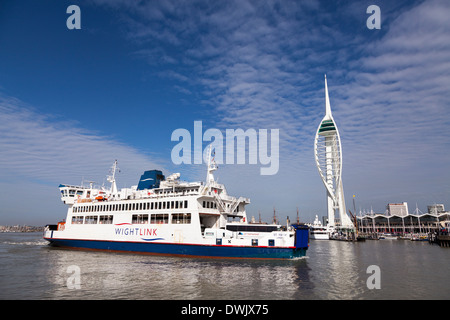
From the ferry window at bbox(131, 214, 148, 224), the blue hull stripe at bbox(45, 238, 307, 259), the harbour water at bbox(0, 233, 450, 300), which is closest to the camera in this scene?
the harbour water at bbox(0, 233, 450, 300)

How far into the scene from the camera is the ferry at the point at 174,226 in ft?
90.0

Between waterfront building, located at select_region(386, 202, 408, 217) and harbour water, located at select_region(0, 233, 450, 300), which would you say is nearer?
harbour water, located at select_region(0, 233, 450, 300)

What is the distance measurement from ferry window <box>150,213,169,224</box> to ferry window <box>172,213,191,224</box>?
1.16 meters

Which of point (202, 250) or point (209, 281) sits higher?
point (202, 250)

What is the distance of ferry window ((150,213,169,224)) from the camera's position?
3209 centimetres

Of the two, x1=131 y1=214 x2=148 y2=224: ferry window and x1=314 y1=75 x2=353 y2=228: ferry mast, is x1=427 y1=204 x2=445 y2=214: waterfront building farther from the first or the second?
x1=131 y1=214 x2=148 y2=224: ferry window

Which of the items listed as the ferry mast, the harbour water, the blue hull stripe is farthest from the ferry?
the ferry mast

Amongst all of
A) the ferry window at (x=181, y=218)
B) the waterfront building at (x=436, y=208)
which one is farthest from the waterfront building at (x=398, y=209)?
the ferry window at (x=181, y=218)

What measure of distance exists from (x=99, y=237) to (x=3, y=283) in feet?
62.5

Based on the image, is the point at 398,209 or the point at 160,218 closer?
the point at 160,218

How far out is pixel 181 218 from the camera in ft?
101

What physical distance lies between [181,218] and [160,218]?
134 inches

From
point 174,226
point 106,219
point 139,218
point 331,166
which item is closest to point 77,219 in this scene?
point 106,219

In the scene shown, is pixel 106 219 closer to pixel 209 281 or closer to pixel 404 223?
pixel 209 281
